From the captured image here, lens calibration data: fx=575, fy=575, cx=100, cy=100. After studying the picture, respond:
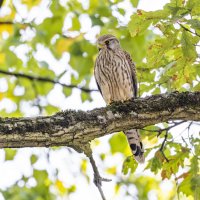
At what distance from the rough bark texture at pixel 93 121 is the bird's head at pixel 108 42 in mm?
2734

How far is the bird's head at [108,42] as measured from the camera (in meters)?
7.30

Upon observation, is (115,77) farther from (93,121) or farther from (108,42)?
(93,121)

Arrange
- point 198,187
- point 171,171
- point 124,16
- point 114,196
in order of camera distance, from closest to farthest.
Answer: point 198,187 → point 171,171 → point 124,16 → point 114,196

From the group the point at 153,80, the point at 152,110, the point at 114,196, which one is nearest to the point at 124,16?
the point at 153,80

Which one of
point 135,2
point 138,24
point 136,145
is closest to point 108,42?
point 136,145

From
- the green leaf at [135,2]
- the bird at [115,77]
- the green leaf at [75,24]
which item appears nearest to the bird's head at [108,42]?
the bird at [115,77]

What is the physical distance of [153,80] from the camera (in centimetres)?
547

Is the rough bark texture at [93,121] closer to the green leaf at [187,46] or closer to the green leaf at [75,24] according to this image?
the green leaf at [187,46]

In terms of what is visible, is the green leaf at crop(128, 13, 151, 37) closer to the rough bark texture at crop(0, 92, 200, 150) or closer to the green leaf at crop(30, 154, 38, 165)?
the rough bark texture at crop(0, 92, 200, 150)

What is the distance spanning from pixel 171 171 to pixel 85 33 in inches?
143

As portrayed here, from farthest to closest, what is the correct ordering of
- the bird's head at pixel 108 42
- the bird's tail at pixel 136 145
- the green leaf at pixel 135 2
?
the bird's head at pixel 108 42 → the bird's tail at pixel 136 145 → the green leaf at pixel 135 2

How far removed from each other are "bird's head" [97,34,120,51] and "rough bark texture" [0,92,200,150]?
108 inches

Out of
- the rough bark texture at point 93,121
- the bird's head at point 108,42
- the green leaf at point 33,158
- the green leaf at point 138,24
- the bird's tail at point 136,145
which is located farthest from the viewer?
the bird's head at point 108,42

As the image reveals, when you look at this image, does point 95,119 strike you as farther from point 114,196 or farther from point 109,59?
point 114,196
